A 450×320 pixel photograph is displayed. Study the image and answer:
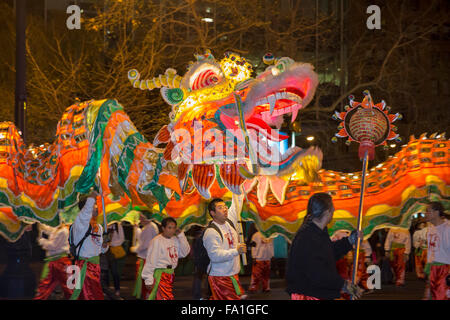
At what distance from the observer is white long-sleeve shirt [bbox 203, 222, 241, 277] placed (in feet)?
24.9

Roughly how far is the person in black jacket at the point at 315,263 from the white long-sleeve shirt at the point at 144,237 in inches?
208

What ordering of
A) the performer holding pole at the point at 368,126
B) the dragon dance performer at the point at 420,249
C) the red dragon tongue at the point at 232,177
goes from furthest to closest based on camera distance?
the dragon dance performer at the point at 420,249 < the red dragon tongue at the point at 232,177 < the performer holding pole at the point at 368,126

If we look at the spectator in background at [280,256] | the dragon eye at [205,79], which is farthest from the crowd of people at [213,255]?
the spectator in background at [280,256]

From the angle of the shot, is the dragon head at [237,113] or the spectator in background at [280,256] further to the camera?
the spectator in background at [280,256]

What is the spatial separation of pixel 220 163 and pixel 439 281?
11.0ft

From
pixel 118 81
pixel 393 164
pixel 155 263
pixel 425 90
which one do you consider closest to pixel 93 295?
pixel 155 263

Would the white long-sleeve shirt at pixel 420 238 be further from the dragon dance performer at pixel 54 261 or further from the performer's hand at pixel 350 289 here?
the performer's hand at pixel 350 289

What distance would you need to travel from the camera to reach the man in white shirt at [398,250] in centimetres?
1373

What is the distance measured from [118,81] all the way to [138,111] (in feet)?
3.28

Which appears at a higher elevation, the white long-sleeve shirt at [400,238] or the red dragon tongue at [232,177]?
the red dragon tongue at [232,177]

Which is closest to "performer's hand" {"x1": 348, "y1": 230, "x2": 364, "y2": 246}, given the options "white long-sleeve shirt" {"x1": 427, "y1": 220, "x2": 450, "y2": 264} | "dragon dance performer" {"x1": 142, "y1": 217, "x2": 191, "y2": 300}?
"dragon dance performer" {"x1": 142, "y1": 217, "x2": 191, "y2": 300}

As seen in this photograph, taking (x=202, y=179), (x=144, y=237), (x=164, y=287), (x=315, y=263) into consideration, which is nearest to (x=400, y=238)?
(x=144, y=237)
